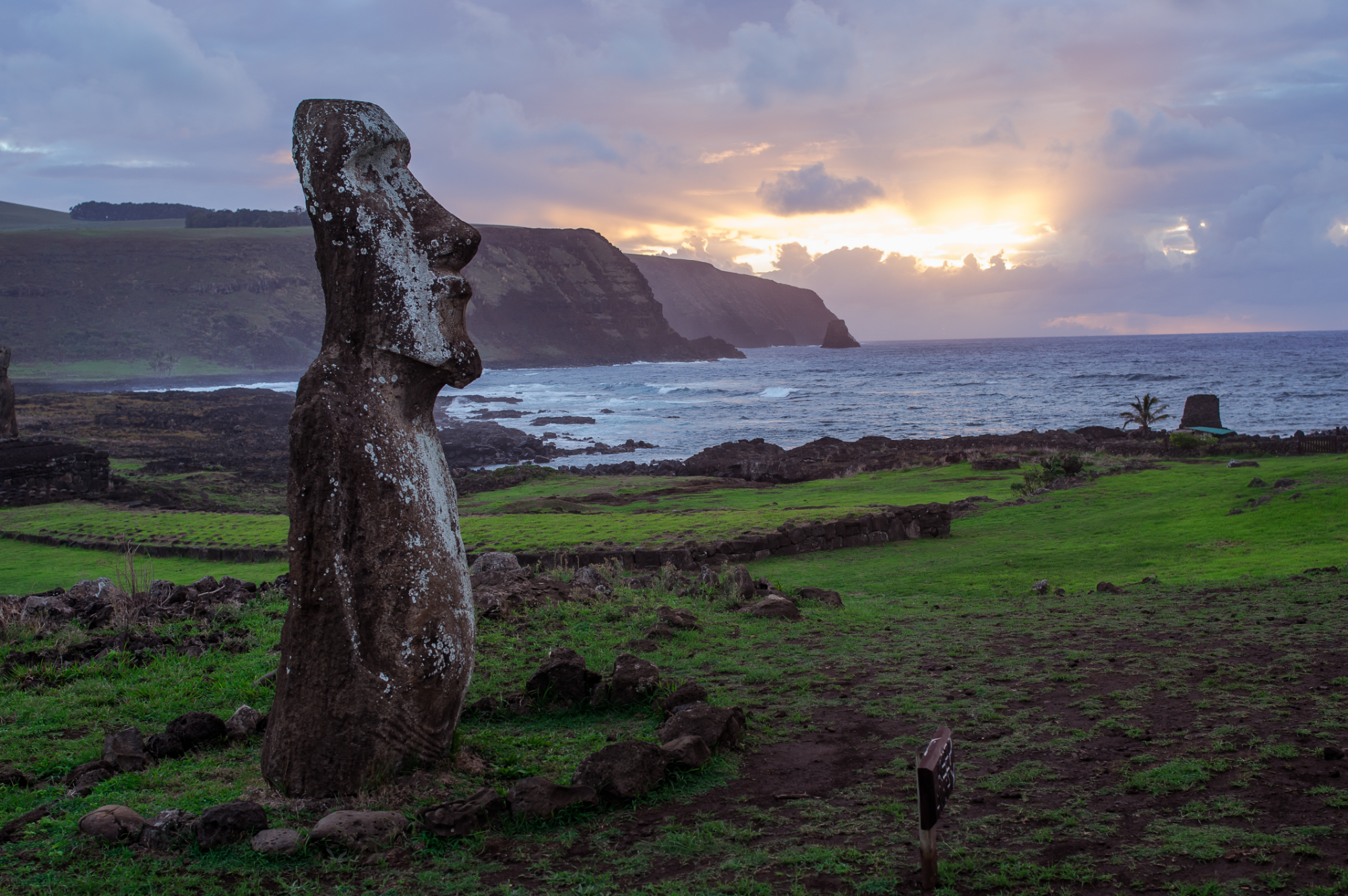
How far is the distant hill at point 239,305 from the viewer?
110125mm

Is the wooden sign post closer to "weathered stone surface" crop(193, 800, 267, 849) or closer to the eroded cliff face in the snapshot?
"weathered stone surface" crop(193, 800, 267, 849)

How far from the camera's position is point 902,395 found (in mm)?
90062

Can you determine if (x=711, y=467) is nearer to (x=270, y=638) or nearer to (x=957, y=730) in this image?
(x=270, y=638)

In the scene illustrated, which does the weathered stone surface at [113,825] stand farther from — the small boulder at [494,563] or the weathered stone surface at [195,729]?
the small boulder at [494,563]

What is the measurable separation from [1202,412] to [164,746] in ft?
141

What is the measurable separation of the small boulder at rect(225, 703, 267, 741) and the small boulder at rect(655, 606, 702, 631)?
14.0 ft

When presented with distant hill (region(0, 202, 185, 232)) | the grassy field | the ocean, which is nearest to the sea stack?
the ocean

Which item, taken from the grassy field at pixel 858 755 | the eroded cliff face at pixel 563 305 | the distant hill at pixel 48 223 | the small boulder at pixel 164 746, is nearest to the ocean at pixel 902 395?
the eroded cliff face at pixel 563 305

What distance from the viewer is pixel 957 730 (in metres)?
6.36

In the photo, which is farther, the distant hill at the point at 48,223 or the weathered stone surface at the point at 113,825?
the distant hill at the point at 48,223

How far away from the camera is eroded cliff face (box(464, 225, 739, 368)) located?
157 meters

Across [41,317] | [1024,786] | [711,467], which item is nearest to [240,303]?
[41,317]

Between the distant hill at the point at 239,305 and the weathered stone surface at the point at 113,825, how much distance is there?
100671 millimetres

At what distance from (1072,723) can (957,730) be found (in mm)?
818
